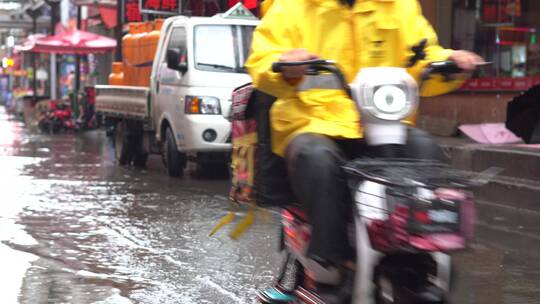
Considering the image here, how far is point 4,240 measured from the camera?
7.61m

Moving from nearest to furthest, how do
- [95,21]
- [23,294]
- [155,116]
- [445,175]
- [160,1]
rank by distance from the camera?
1. [445,175]
2. [23,294]
3. [155,116]
4. [160,1]
5. [95,21]

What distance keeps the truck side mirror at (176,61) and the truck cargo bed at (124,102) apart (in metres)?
1.48

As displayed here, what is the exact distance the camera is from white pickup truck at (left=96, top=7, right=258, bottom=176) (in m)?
12.2

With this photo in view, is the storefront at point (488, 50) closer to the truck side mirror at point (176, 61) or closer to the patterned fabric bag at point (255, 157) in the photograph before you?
the truck side mirror at point (176, 61)

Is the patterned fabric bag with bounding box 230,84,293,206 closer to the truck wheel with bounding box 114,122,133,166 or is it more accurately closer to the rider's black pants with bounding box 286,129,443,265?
the rider's black pants with bounding box 286,129,443,265

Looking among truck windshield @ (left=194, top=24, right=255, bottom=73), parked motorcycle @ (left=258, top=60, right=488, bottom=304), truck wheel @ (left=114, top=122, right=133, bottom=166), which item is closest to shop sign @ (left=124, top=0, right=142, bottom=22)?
truck wheel @ (left=114, top=122, right=133, bottom=166)

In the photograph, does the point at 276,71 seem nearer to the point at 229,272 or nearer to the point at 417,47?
the point at 417,47

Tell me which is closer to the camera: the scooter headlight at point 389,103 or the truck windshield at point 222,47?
the scooter headlight at point 389,103

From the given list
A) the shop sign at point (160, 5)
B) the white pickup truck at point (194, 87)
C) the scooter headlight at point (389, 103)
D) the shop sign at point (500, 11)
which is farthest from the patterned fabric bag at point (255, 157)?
the shop sign at point (160, 5)

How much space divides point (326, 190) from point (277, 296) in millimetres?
1018

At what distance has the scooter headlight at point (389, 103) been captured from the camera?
351cm

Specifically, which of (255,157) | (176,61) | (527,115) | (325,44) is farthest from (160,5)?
(325,44)

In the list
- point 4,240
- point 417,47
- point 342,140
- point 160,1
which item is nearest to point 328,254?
point 342,140

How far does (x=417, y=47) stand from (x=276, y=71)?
2.26ft
